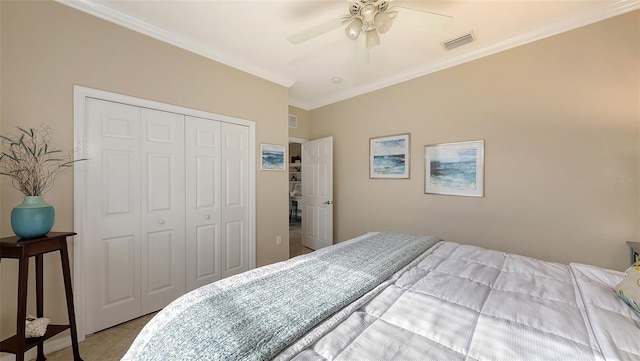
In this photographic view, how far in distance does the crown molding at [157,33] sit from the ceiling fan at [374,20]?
122 centimetres

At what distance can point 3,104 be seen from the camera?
1.52 metres

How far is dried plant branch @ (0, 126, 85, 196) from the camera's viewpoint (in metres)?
1.50

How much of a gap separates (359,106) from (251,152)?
181 centimetres

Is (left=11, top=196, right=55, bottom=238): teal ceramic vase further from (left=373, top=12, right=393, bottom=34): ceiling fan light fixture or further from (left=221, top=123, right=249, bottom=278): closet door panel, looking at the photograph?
(left=373, top=12, right=393, bottom=34): ceiling fan light fixture

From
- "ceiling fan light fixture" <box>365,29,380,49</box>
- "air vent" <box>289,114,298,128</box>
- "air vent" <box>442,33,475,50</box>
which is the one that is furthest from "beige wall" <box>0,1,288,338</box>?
"air vent" <box>442,33,475,50</box>

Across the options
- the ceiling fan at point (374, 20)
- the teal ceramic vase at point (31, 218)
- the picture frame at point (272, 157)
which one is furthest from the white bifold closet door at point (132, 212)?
the ceiling fan at point (374, 20)

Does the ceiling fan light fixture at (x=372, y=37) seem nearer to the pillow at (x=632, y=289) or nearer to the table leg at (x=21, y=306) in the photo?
the pillow at (x=632, y=289)

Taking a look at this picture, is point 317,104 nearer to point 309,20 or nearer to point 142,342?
point 309,20

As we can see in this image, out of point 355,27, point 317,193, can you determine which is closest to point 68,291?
point 355,27

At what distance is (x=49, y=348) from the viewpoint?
A: 167 cm

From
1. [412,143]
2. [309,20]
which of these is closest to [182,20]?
[309,20]

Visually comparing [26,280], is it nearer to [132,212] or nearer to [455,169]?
[132,212]

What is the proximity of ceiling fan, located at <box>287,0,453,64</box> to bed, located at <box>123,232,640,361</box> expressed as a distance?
5.25 ft

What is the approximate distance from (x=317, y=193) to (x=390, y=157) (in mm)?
1402
